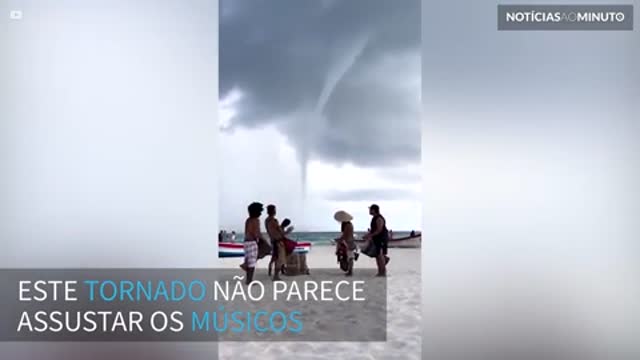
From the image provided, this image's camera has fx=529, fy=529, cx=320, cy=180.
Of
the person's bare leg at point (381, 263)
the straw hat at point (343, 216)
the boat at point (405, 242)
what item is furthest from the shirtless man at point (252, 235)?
the boat at point (405, 242)

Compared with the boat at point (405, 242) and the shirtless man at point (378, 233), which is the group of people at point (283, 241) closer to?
the shirtless man at point (378, 233)

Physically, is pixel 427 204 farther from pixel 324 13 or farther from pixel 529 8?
pixel 324 13

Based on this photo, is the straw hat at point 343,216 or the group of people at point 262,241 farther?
the straw hat at point 343,216

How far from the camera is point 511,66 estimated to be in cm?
230

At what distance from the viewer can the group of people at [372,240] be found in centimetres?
618

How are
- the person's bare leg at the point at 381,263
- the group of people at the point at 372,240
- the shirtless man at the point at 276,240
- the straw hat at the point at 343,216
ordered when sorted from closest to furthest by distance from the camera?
1. the shirtless man at the point at 276,240
2. the group of people at the point at 372,240
3. the person's bare leg at the point at 381,263
4. the straw hat at the point at 343,216

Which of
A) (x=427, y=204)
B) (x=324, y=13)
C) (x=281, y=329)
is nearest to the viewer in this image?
(x=427, y=204)

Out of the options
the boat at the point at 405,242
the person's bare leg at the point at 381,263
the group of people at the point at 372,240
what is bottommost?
the boat at the point at 405,242

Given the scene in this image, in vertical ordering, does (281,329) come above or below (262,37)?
below

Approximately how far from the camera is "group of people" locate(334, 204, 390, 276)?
6.18 metres

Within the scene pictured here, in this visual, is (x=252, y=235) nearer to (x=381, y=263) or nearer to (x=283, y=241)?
(x=283, y=241)

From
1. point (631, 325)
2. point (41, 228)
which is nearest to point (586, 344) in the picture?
point (631, 325)

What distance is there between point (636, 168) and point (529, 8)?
2.71ft

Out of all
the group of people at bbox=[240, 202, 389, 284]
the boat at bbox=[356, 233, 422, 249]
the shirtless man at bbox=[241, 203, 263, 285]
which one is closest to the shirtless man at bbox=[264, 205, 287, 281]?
the group of people at bbox=[240, 202, 389, 284]
